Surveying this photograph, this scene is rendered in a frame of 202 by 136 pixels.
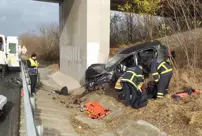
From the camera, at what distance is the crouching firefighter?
883 cm

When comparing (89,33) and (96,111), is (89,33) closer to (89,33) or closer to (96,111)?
(89,33)

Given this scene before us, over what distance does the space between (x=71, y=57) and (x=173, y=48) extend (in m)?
7.94

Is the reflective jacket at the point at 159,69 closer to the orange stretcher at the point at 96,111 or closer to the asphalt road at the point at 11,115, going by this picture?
the orange stretcher at the point at 96,111

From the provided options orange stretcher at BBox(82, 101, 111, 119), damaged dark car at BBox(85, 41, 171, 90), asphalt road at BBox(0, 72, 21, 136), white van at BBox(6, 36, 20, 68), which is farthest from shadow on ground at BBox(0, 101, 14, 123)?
white van at BBox(6, 36, 20, 68)

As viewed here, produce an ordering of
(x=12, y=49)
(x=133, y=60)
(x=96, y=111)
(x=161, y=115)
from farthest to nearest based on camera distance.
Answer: (x=12, y=49) → (x=133, y=60) → (x=96, y=111) → (x=161, y=115)

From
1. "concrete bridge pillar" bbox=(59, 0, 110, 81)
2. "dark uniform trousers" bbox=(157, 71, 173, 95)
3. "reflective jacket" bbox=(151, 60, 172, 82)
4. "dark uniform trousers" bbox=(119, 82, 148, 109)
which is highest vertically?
"concrete bridge pillar" bbox=(59, 0, 110, 81)

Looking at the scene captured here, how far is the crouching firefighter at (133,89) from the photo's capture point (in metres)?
8.83

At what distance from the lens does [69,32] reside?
20.8 meters

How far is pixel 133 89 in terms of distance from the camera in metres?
8.96

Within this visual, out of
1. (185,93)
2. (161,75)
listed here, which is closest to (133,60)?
(161,75)

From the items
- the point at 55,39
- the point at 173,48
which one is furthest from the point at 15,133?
the point at 55,39

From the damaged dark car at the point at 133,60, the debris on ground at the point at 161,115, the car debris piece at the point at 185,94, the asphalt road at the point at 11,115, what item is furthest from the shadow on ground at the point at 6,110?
the car debris piece at the point at 185,94

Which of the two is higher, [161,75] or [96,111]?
[161,75]

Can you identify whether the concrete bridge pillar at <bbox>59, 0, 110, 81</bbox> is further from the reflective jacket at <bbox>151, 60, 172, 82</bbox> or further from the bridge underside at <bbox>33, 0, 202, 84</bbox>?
the reflective jacket at <bbox>151, 60, 172, 82</bbox>
